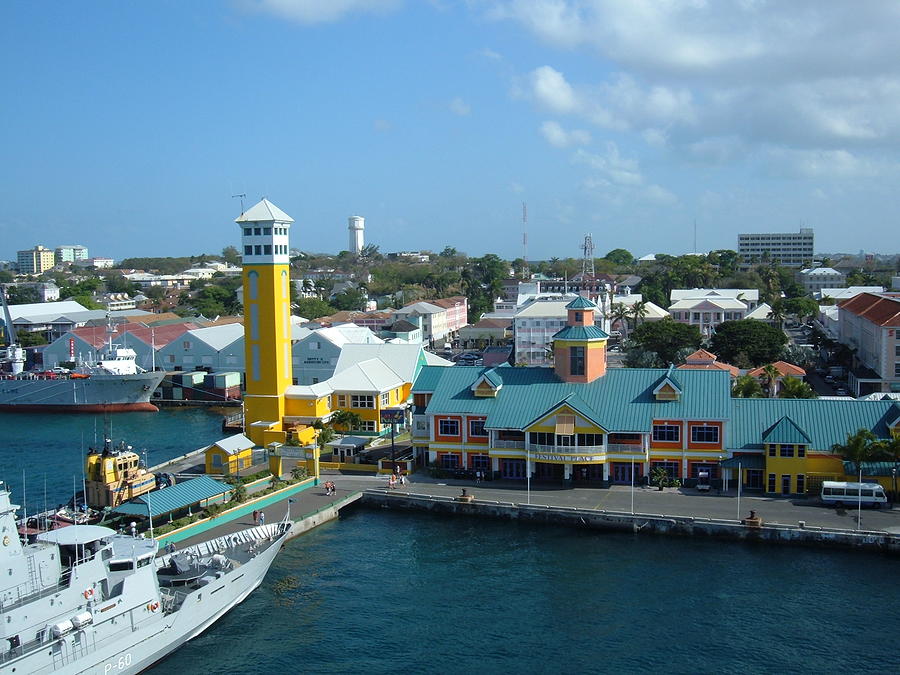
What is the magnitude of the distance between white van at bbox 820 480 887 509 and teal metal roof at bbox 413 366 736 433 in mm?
5049

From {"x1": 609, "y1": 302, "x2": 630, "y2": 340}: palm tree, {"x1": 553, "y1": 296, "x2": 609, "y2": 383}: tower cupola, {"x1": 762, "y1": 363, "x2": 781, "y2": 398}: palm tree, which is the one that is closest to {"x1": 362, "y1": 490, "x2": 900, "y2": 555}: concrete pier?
{"x1": 553, "y1": 296, "x2": 609, "y2": 383}: tower cupola

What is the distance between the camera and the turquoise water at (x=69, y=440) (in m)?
43.7

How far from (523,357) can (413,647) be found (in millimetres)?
55870

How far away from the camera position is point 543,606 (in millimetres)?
28078

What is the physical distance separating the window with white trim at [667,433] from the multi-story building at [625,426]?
0.14 ft

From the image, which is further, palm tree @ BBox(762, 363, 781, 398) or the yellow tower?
palm tree @ BBox(762, 363, 781, 398)

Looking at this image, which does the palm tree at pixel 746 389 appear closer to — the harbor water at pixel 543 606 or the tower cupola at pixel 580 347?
the tower cupola at pixel 580 347

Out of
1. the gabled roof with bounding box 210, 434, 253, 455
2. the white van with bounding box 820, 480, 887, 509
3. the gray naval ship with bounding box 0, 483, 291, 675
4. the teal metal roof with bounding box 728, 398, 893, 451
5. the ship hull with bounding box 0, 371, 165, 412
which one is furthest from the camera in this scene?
the ship hull with bounding box 0, 371, 165, 412

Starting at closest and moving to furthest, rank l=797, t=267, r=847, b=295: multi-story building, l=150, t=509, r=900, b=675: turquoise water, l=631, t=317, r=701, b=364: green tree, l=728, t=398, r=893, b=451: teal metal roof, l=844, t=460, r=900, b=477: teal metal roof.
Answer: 1. l=150, t=509, r=900, b=675: turquoise water
2. l=844, t=460, r=900, b=477: teal metal roof
3. l=728, t=398, r=893, b=451: teal metal roof
4. l=631, t=317, r=701, b=364: green tree
5. l=797, t=267, r=847, b=295: multi-story building

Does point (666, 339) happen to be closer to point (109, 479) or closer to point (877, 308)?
point (877, 308)

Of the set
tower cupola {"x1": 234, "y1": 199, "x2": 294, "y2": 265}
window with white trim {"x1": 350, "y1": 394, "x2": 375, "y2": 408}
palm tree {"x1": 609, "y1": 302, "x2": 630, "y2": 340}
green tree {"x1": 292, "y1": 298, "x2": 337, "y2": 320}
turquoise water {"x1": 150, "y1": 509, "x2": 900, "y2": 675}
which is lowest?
turquoise water {"x1": 150, "y1": 509, "x2": 900, "y2": 675}

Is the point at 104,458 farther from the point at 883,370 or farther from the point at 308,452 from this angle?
the point at 883,370

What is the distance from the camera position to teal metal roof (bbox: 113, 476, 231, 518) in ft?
108

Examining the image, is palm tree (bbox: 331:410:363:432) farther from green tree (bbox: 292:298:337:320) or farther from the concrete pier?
green tree (bbox: 292:298:337:320)
